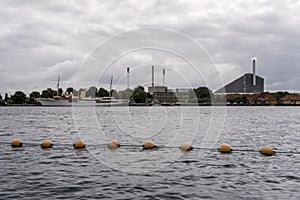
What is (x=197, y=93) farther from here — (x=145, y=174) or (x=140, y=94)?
(x=145, y=174)

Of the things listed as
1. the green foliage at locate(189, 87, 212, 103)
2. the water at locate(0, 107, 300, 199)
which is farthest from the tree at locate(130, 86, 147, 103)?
the water at locate(0, 107, 300, 199)

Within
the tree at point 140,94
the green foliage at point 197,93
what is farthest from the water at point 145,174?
the tree at point 140,94

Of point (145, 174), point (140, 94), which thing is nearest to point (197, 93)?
point (140, 94)

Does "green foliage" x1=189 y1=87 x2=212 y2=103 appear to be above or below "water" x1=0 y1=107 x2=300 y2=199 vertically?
above

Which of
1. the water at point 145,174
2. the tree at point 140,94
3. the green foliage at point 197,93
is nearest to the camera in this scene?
the water at point 145,174

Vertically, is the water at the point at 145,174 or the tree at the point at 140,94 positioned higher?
the tree at the point at 140,94

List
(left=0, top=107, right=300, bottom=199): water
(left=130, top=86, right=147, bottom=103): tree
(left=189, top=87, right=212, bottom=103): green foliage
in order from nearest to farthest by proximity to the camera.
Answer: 1. (left=0, top=107, right=300, bottom=199): water
2. (left=189, top=87, right=212, bottom=103): green foliage
3. (left=130, top=86, right=147, bottom=103): tree

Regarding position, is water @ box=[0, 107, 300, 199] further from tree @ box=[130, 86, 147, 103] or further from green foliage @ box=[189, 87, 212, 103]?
tree @ box=[130, 86, 147, 103]

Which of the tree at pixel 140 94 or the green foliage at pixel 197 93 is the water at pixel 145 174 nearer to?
the green foliage at pixel 197 93

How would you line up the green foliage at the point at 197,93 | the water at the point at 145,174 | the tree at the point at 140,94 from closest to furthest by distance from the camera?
1. the water at the point at 145,174
2. the green foliage at the point at 197,93
3. the tree at the point at 140,94

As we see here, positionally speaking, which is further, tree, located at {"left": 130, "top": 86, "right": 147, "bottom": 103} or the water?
tree, located at {"left": 130, "top": 86, "right": 147, "bottom": 103}

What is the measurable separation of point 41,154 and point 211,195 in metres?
16.9

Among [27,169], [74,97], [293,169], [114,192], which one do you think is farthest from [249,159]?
[74,97]

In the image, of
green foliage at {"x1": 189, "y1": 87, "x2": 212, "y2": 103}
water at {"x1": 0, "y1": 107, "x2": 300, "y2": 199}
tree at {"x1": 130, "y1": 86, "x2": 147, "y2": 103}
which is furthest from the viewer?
tree at {"x1": 130, "y1": 86, "x2": 147, "y2": 103}
